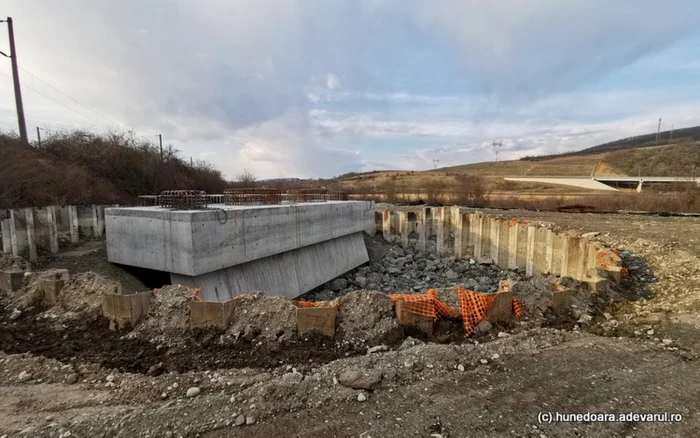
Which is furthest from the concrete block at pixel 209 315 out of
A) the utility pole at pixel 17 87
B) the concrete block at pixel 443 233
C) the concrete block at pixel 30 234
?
the utility pole at pixel 17 87

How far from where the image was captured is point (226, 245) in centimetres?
917

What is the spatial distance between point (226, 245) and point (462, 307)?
6.44 metres

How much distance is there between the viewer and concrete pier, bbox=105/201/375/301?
8.38m

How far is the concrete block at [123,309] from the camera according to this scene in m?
5.46

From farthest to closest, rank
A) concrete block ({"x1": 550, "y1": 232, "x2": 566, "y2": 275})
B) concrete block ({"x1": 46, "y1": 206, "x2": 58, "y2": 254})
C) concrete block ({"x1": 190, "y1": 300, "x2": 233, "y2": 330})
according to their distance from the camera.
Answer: concrete block ({"x1": 550, "y1": 232, "x2": 566, "y2": 275}), concrete block ({"x1": 46, "y1": 206, "x2": 58, "y2": 254}), concrete block ({"x1": 190, "y1": 300, "x2": 233, "y2": 330})

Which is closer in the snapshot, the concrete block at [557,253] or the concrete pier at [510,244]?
the concrete pier at [510,244]

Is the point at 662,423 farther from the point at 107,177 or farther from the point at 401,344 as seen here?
the point at 107,177

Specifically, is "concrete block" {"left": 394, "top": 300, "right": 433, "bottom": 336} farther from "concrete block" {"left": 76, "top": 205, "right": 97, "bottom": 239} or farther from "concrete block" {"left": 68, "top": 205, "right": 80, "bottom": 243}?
"concrete block" {"left": 76, "top": 205, "right": 97, "bottom": 239}

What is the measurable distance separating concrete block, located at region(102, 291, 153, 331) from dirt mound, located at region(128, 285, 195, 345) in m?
0.12

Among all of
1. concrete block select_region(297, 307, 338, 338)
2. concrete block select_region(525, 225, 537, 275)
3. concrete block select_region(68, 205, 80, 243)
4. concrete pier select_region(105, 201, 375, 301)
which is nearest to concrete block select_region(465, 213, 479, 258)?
concrete block select_region(525, 225, 537, 275)

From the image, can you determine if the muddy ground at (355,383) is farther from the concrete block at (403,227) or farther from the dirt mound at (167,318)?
the concrete block at (403,227)

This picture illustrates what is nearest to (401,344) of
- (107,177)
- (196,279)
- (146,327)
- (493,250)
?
(146,327)

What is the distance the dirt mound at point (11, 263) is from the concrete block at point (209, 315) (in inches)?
216

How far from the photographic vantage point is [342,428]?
3.19 meters
